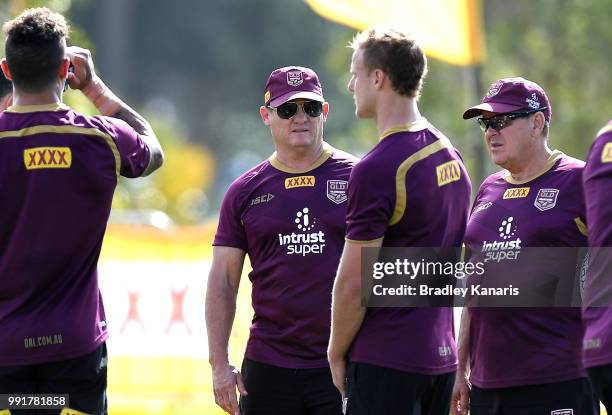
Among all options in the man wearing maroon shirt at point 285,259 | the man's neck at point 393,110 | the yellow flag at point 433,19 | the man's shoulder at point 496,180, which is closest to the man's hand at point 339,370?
the man wearing maroon shirt at point 285,259

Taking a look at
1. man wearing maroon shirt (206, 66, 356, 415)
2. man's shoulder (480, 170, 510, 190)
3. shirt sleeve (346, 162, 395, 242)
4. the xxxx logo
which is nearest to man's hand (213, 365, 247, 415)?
man wearing maroon shirt (206, 66, 356, 415)

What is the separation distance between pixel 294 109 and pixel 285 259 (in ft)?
2.78

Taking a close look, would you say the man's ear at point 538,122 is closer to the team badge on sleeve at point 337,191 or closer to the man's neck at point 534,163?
the man's neck at point 534,163

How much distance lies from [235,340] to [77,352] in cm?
457

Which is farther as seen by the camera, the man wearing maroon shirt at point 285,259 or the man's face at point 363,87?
the man wearing maroon shirt at point 285,259

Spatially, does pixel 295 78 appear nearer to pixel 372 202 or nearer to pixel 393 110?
pixel 393 110

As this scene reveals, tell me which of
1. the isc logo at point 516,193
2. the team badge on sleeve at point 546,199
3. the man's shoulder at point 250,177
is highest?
the man's shoulder at point 250,177

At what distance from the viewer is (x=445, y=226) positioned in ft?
16.4

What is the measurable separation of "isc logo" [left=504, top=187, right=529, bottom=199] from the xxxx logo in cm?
104

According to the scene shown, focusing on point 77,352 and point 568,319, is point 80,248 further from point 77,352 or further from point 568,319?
point 568,319

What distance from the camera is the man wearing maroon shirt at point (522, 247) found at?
5531 millimetres

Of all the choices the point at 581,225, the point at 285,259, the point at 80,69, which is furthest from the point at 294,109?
the point at 581,225

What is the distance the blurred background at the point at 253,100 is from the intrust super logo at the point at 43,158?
4.63 metres

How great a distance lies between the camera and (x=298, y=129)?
242 inches
